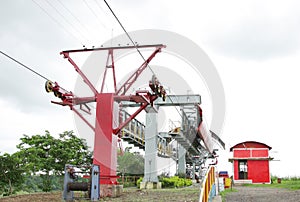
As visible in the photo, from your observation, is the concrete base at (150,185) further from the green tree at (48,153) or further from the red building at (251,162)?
the red building at (251,162)

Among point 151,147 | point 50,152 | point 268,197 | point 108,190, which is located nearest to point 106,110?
point 108,190

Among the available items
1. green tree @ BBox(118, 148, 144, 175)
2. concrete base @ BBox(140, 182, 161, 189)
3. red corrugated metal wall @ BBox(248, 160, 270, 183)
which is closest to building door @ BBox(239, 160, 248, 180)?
red corrugated metal wall @ BBox(248, 160, 270, 183)

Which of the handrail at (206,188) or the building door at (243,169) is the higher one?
the handrail at (206,188)

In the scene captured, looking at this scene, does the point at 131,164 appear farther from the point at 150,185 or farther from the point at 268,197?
the point at 268,197

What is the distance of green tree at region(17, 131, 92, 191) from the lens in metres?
23.9

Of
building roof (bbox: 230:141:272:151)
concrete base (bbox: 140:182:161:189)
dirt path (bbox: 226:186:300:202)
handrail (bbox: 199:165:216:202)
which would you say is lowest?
concrete base (bbox: 140:182:161:189)

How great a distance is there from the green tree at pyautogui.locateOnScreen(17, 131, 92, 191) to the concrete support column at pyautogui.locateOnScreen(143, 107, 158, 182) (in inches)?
259

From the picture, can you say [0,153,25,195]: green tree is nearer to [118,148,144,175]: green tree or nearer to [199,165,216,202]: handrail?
[199,165,216,202]: handrail

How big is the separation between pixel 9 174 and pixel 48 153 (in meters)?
6.68

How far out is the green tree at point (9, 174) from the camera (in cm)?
1869

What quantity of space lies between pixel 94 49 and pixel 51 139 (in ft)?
46.2

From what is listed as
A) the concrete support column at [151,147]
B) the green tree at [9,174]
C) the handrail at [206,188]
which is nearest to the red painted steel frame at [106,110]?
the handrail at [206,188]

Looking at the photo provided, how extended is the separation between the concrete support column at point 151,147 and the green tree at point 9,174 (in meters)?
7.35

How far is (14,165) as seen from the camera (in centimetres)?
1970
